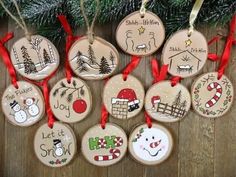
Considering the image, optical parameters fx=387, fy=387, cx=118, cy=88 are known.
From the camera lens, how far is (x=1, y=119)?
→ 2.77ft

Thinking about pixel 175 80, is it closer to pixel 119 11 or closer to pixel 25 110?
pixel 119 11

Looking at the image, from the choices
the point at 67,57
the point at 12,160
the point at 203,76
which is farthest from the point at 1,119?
the point at 203,76

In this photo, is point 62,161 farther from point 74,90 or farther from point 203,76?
point 203,76

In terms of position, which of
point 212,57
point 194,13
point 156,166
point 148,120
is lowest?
point 156,166

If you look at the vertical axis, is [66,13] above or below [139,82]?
above

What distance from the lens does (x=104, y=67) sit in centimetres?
77

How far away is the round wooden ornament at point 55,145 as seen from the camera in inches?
32.0

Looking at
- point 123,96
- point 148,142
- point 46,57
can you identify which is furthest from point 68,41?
point 148,142

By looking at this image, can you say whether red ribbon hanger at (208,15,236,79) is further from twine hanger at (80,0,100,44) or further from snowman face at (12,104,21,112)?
snowman face at (12,104,21,112)

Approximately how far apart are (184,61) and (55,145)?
320 millimetres

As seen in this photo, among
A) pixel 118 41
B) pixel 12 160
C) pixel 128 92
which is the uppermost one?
pixel 118 41

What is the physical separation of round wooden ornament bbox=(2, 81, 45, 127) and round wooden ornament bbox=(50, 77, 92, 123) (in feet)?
0.11

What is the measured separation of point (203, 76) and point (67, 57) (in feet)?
0.92

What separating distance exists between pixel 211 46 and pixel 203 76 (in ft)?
0.23
